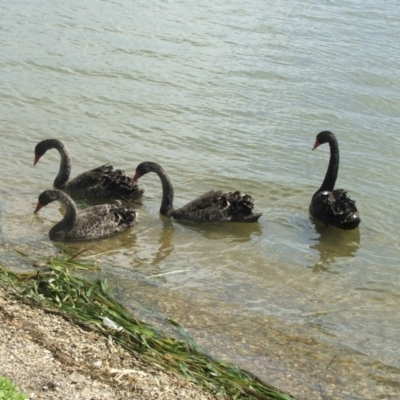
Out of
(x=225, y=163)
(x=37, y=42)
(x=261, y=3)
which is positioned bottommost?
(x=225, y=163)

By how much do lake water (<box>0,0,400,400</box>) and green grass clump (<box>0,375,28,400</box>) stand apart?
1.92 metres

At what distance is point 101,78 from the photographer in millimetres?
12742

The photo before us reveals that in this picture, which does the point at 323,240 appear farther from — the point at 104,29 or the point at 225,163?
the point at 104,29

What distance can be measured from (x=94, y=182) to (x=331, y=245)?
2526mm

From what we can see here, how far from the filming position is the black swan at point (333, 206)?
8.74 meters

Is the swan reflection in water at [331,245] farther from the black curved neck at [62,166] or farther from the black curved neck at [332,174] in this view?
the black curved neck at [62,166]

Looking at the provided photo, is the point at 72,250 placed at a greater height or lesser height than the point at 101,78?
lesser

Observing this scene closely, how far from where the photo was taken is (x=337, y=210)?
8.73m

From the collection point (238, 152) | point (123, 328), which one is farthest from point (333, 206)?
point (123, 328)

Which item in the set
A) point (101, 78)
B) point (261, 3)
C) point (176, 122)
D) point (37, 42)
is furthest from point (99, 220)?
point (261, 3)

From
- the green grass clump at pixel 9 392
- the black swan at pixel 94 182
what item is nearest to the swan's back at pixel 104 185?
the black swan at pixel 94 182

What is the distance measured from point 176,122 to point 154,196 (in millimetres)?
1985

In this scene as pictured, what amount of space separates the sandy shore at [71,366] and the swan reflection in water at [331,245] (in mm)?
3055

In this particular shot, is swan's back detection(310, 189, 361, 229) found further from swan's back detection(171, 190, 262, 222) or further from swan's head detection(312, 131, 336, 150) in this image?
swan's head detection(312, 131, 336, 150)
